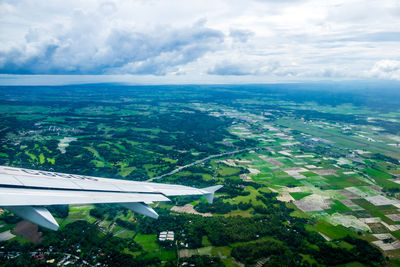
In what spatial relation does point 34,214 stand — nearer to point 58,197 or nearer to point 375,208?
point 58,197

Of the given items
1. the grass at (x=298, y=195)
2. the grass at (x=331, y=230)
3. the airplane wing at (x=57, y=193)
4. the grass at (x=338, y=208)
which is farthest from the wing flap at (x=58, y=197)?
the grass at (x=298, y=195)

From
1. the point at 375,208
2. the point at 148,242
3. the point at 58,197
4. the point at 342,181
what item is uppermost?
the point at 58,197

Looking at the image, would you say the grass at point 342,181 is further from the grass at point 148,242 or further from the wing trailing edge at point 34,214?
the wing trailing edge at point 34,214

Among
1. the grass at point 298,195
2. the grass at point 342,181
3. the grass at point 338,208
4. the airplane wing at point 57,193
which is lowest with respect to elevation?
the grass at point 298,195

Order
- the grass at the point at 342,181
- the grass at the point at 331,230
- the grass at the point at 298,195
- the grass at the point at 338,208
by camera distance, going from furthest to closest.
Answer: the grass at the point at 342,181
the grass at the point at 298,195
the grass at the point at 338,208
the grass at the point at 331,230

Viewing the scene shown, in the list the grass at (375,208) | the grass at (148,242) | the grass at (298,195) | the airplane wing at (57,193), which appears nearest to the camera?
the airplane wing at (57,193)

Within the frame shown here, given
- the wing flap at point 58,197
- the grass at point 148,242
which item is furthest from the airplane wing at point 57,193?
the grass at point 148,242

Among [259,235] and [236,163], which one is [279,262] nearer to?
[259,235]

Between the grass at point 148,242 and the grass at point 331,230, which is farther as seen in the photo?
the grass at point 331,230

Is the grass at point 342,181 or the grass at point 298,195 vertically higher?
the grass at point 342,181

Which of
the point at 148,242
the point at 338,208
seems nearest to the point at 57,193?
the point at 148,242
